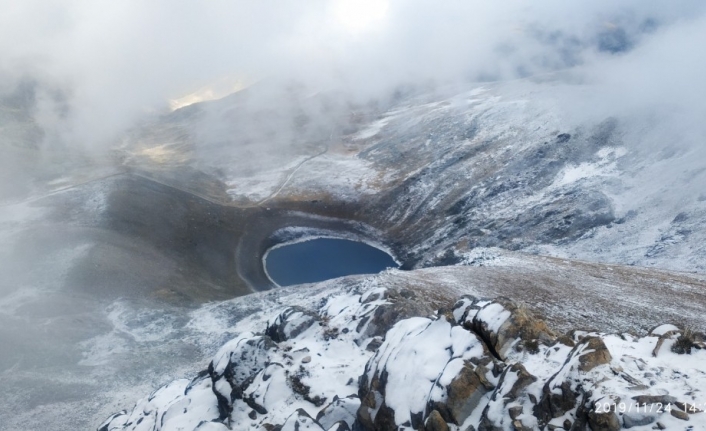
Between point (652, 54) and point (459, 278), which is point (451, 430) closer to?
point (459, 278)

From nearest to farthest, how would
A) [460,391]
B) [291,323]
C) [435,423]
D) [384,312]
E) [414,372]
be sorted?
[435,423] → [460,391] → [414,372] → [384,312] → [291,323]

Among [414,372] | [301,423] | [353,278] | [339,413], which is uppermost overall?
[414,372]

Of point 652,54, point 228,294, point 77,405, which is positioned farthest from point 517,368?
point 652,54

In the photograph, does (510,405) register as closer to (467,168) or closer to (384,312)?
(384,312)

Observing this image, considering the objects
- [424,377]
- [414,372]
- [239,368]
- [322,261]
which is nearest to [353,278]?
[322,261]

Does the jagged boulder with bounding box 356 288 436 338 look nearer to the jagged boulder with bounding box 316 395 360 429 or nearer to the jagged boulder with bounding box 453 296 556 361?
the jagged boulder with bounding box 316 395 360 429
